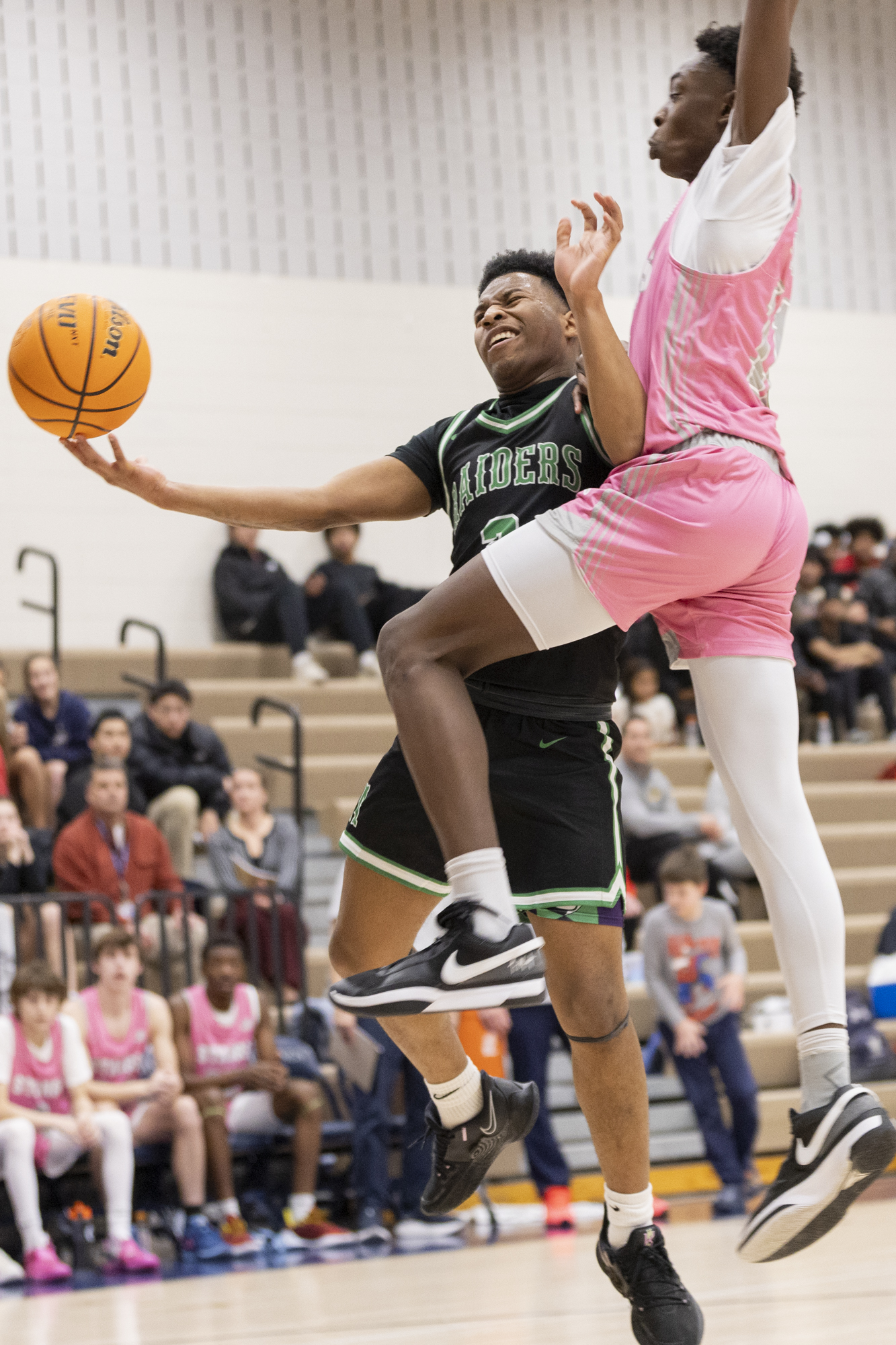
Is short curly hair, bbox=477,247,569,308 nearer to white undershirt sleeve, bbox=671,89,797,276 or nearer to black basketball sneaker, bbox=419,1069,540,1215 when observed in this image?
white undershirt sleeve, bbox=671,89,797,276

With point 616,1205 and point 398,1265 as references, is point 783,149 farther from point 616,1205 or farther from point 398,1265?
point 398,1265

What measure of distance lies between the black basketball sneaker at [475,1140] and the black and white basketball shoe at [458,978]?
2.17ft

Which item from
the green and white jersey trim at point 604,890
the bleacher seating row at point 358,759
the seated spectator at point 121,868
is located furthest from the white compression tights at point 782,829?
the bleacher seating row at point 358,759

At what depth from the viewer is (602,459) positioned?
316 cm

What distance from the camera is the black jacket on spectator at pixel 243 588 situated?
33.4ft

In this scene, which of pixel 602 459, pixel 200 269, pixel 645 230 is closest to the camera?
pixel 602 459

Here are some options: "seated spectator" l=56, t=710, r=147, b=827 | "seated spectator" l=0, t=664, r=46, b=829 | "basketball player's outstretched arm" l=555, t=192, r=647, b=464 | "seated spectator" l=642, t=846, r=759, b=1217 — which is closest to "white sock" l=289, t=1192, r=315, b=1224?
"seated spectator" l=642, t=846, r=759, b=1217

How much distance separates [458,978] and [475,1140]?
2.55 ft

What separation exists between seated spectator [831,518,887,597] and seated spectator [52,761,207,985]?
20.5 feet

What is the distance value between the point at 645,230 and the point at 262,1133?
25.3ft

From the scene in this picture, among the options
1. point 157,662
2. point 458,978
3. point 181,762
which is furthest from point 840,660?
point 458,978

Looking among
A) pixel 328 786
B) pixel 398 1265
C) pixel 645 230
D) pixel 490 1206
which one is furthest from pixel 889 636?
pixel 398 1265

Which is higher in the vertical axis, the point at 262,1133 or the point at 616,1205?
the point at 616,1205

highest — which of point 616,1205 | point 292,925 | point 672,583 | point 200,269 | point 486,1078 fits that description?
point 200,269
